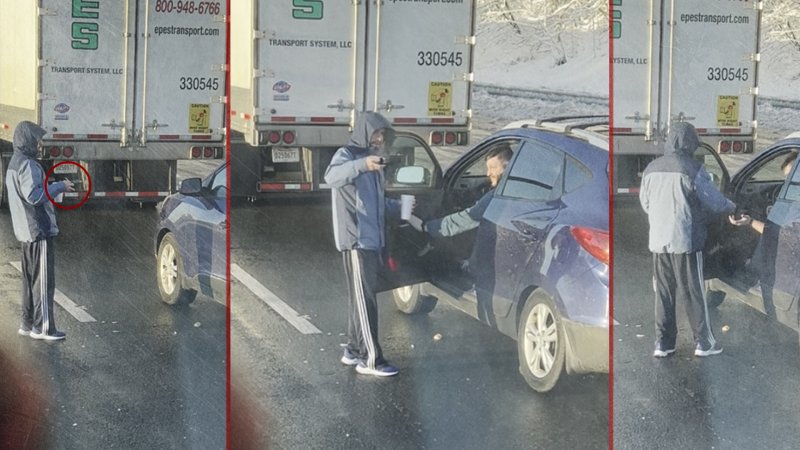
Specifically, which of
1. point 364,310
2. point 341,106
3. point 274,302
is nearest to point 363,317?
point 364,310

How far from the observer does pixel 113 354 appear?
5164 mm

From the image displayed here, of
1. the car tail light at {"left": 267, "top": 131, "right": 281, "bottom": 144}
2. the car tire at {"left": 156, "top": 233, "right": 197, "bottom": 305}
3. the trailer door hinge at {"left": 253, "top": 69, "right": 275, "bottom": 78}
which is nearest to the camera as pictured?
the trailer door hinge at {"left": 253, "top": 69, "right": 275, "bottom": 78}

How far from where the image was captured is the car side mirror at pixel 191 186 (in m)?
5.08

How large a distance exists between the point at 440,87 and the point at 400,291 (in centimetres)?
80

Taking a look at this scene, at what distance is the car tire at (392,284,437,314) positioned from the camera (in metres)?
5.01

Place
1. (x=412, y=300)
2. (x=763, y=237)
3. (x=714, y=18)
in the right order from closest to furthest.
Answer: (x=412, y=300) → (x=714, y=18) → (x=763, y=237)

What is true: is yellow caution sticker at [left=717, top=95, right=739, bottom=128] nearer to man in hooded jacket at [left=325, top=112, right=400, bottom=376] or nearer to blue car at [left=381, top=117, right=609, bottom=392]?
blue car at [left=381, top=117, right=609, bottom=392]

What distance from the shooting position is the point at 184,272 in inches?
203

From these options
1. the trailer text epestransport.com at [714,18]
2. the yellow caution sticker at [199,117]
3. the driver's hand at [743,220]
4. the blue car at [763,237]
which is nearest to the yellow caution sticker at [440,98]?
the yellow caution sticker at [199,117]

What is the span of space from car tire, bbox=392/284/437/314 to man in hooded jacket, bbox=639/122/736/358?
961mm

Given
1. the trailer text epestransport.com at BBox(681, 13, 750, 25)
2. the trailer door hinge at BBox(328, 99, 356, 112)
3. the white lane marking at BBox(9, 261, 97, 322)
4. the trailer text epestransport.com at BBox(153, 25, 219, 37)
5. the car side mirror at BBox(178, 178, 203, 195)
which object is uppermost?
the trailer text epestransport.com at BBox(681, 13, 750, 25)

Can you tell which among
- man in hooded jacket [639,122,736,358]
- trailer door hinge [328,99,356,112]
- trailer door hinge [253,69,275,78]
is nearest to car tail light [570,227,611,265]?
man in hooded jacket [639,122,736,358]

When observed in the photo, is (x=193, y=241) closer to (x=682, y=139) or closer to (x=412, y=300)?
(x=412, y=300)

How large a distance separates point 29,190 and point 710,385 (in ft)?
9.55
